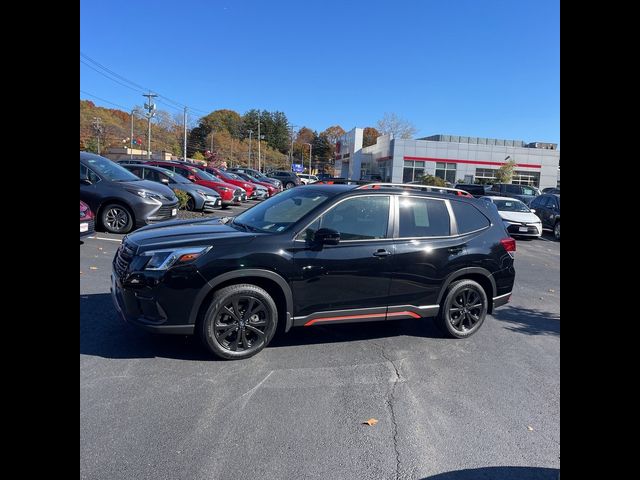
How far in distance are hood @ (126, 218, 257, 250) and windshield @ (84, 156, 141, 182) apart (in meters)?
6.67

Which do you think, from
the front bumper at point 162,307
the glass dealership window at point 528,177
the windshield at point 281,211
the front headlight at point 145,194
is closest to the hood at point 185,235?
the windshield at point 281,211

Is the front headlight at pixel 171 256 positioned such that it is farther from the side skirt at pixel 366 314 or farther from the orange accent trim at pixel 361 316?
the orange accent trim at pixel 361 316

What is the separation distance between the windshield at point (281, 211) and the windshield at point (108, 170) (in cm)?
686

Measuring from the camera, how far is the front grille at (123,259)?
4.15 metres

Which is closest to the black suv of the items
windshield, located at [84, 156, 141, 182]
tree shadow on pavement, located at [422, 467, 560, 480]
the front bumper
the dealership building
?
the front bumper

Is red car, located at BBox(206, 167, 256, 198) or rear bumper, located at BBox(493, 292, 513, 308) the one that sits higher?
red car, located at BBox(206, 167, 256, 198)

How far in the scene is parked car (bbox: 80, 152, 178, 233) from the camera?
10359 millimetres

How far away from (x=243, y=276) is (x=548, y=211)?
1612 cm

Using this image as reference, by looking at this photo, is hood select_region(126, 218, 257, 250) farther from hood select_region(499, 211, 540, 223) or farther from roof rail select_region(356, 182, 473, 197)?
hood select_region(499, 211, 540, 223)
